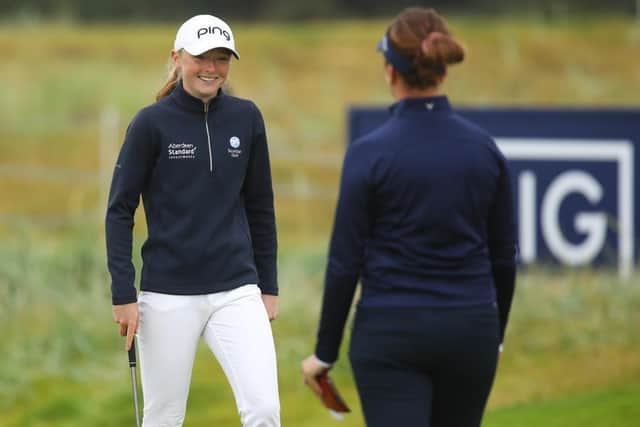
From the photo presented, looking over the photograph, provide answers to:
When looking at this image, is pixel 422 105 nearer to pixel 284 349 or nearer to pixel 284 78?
pixel 284 349

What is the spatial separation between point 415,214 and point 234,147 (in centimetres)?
125

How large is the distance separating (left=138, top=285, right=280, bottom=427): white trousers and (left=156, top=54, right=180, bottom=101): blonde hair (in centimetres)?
68

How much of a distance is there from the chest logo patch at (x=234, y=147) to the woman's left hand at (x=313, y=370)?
110 cm

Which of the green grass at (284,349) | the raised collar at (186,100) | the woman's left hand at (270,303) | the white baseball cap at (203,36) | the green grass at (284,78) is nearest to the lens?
the white baseball cap at (203,36)

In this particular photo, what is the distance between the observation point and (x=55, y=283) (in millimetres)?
10570

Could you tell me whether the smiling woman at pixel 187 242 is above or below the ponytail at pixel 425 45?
below

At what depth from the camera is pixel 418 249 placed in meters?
4.04

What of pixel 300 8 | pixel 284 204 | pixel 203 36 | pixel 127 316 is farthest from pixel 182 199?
pixel 300 8

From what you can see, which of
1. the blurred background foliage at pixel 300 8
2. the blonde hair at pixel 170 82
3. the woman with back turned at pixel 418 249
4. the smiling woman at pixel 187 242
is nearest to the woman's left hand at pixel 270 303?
the smiling woman at pixel 187 242

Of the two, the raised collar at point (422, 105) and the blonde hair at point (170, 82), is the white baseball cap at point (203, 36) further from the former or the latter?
the raised collar at point (422, 105)

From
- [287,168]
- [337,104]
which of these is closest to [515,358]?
[287,168]

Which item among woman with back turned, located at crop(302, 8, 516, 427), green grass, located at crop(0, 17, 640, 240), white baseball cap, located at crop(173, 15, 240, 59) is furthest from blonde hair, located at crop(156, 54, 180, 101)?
green grass, located at crop(0, 17, 640, 240)

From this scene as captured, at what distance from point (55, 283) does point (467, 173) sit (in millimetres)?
6883

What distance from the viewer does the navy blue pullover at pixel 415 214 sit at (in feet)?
13.2
